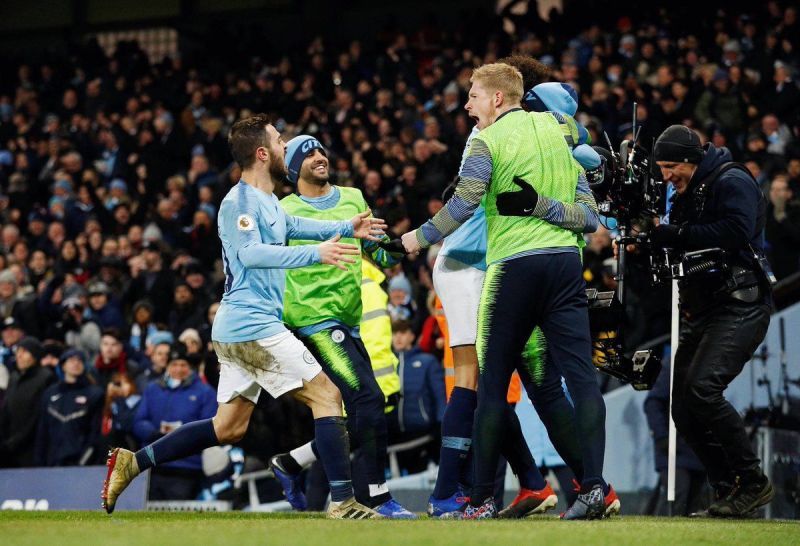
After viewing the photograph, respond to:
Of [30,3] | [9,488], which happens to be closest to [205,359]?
[9,488]

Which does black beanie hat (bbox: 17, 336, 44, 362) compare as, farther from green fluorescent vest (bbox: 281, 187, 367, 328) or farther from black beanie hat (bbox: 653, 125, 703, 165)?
black beanie hat (bbox: 653, 125, 703, 165)

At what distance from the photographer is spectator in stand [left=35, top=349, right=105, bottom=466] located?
12086mm

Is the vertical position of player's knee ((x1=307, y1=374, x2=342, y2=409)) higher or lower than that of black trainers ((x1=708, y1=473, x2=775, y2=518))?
higher

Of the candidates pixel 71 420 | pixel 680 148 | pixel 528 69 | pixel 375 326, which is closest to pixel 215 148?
pixel 71 420

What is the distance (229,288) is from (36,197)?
44.4 ft

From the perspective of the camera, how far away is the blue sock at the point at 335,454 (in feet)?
21.8

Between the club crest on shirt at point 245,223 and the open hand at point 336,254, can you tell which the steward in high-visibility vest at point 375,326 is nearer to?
the club crest on shirt at point 245,223

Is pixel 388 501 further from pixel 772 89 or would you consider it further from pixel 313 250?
pixel 772 89


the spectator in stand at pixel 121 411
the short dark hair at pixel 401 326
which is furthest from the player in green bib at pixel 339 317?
the spectator in stand at pixel 121 411

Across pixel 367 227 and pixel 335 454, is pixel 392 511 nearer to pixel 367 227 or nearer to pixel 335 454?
pixel 335 454

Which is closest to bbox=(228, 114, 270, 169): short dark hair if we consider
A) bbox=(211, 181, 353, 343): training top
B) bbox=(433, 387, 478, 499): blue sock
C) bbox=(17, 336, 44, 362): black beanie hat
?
bbox=(211, 181, 353, 343): training top

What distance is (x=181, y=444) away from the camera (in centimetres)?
704

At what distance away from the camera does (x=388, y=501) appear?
716cm

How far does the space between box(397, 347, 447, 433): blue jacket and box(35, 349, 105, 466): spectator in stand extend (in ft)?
9.76
